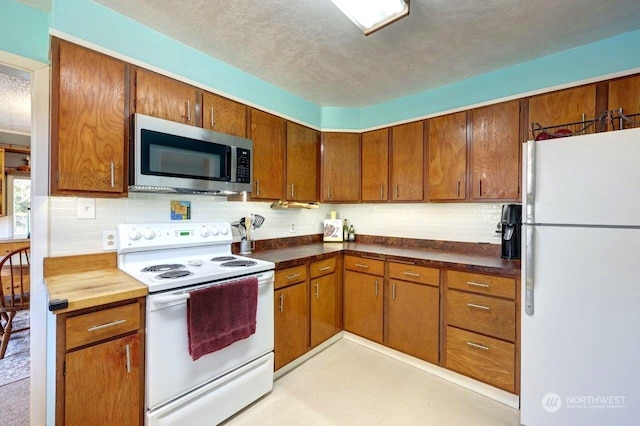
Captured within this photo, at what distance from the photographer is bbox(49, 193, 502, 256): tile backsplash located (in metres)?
1.70

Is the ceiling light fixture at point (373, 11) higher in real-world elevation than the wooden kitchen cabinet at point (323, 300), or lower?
higher

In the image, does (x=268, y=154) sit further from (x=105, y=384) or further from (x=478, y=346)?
(x=478, y=346)

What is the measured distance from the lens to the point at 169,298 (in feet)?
4.70

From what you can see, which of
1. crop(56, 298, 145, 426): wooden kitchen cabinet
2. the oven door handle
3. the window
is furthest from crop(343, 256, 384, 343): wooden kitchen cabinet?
the window

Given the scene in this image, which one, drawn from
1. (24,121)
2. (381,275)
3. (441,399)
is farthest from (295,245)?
(24,121)

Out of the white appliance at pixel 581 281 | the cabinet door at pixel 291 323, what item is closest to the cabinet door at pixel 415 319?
the white appliance at pixel 581 281

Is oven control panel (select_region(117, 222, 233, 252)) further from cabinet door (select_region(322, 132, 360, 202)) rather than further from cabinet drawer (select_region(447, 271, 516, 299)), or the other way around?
cabinet drawer (select_region(447, 271, 516, 299))

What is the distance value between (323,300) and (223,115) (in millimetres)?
1846

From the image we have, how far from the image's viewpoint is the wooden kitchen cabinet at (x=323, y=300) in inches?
97.7

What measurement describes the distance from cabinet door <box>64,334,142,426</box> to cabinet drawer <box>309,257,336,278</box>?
138 centimetres

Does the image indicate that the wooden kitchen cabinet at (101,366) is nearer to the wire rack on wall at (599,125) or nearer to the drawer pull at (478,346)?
the drawer pull at (478,346)

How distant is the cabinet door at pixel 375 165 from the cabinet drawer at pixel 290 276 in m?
1.19

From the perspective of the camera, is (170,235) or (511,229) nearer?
(170,235)

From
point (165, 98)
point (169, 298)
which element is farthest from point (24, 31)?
point (169, 298)
